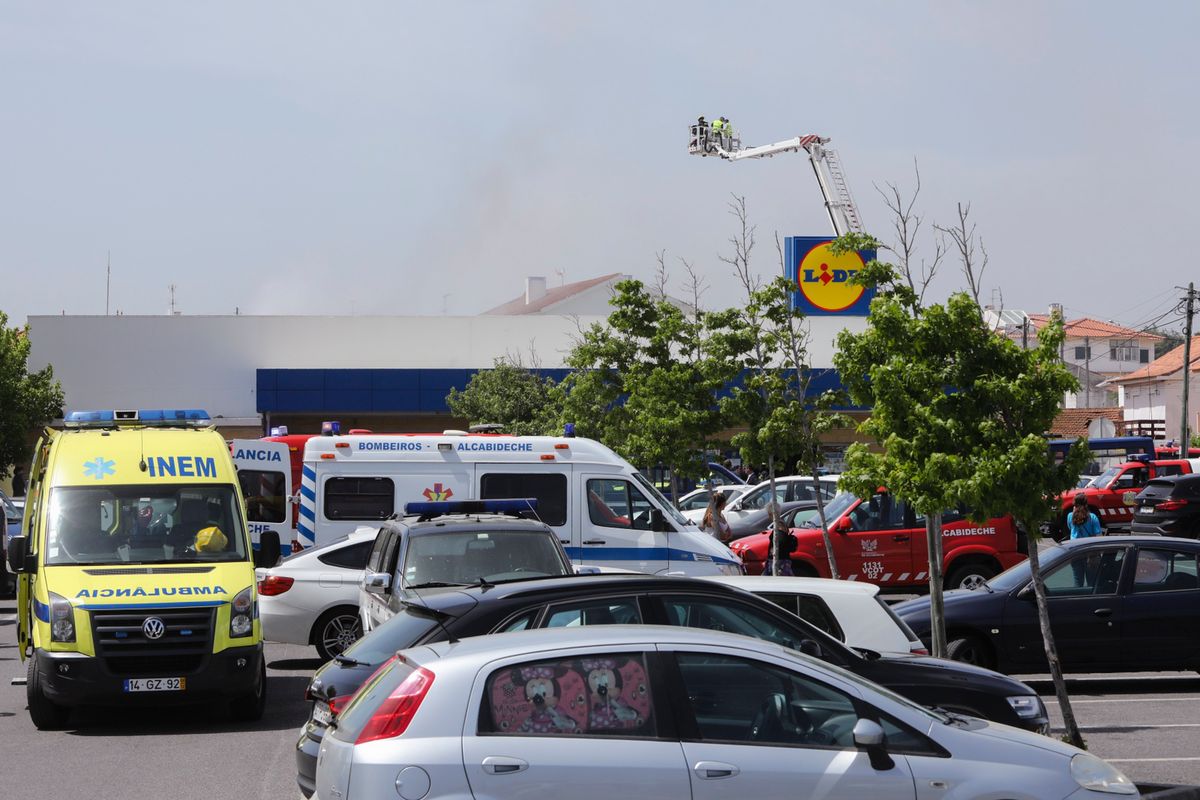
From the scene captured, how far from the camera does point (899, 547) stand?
21094 mm

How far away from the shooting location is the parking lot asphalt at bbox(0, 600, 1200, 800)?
32.8 ft

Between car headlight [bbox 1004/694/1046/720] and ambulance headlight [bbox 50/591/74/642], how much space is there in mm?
7422

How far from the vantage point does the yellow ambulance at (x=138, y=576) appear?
11.9m

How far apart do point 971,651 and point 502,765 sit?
30.7ft

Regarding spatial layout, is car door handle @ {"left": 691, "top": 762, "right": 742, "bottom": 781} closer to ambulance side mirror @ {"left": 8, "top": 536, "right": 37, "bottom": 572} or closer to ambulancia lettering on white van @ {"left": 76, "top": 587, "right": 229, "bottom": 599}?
ambulancia lettering on white van @ {"left": 76, "top": 587, "right": 229, "bottom": 599}

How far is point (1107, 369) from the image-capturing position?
115062 mm

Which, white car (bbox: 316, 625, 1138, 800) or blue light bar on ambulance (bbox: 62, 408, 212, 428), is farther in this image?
blue light bar on ambulance (bbox: 62, 408, 212, 428)

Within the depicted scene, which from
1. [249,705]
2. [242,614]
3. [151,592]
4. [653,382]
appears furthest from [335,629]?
[653,382]

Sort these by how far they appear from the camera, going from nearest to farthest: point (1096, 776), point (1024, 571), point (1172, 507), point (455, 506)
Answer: point (1096, 776) → point (455, 506) → point (1024, 571) → point (1172, 507)

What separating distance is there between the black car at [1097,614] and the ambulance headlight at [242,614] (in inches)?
253

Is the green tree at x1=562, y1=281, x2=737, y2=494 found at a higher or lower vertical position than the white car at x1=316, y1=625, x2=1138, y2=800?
higher

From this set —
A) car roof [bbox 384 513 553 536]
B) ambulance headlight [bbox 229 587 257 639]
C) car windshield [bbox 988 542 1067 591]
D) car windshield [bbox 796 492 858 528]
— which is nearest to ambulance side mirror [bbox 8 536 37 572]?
ambulance headlight [bbox 229 587 257 639]

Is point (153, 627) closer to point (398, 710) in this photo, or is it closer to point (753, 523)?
point (398, 710)

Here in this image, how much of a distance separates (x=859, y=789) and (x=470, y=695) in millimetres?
1672
